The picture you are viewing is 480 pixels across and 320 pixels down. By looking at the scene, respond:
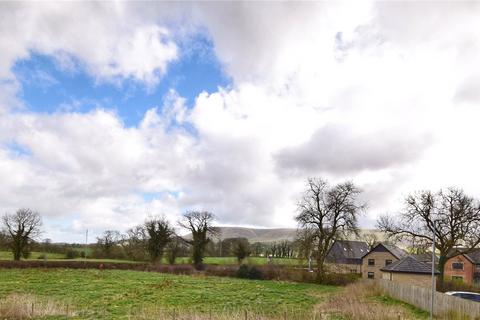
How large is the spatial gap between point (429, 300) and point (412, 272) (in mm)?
18332

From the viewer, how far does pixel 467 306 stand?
2186cm

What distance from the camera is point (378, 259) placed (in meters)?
73.2

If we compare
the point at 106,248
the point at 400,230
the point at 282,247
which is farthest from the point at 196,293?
the point at 282,247

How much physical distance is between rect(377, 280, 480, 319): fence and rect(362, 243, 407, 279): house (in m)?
37.5

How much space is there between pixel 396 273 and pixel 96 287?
30003 millimetres

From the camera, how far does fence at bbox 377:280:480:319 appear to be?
21.5m

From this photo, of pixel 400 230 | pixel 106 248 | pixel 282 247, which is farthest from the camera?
pixel 282 247

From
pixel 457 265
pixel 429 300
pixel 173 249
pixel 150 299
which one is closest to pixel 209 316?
pixel 150 299

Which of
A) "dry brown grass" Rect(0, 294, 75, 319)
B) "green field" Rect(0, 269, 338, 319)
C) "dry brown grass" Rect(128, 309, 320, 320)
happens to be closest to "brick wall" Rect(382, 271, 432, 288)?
"green field" Rect(0, 269, 338, 319)

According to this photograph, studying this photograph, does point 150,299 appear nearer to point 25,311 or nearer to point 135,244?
point 25,311

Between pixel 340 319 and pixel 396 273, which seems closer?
pixel 340 319

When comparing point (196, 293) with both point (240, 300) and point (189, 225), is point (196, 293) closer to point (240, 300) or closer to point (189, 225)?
point (240, 300)

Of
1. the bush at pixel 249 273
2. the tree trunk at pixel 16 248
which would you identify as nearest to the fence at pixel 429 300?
the bush at pixel 249 273

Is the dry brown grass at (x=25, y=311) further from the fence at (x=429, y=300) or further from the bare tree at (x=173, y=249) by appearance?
the bare tree at (x=173, y=249)
